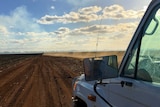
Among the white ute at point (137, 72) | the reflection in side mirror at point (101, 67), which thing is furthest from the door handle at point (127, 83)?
the reflection in side mirror at point (101, 67)

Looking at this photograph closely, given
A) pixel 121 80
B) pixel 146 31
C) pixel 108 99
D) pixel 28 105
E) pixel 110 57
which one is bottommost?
pixel 28 105

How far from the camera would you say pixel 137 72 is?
2822 millimetres

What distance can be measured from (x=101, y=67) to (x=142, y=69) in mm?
756

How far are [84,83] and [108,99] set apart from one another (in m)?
1.03

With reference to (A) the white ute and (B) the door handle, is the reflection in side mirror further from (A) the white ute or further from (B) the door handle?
(B) the door handle

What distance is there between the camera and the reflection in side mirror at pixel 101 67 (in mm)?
3141

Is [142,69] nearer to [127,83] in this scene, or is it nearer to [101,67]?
[127,83]

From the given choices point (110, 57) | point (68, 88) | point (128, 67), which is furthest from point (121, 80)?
point (68, 88)

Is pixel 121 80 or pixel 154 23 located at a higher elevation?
pixel 154 23

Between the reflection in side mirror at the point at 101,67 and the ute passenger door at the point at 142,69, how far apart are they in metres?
0.09

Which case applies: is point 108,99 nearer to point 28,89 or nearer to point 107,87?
point 107,87

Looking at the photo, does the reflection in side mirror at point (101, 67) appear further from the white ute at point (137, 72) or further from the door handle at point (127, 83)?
the door handle at point (127, 83)

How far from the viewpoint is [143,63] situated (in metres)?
2.84

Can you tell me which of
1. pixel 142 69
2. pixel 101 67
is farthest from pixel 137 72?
pixel 101 67
